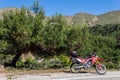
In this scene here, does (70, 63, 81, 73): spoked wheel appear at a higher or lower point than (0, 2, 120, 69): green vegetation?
lower

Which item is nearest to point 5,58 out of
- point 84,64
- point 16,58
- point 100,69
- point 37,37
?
point 16,58

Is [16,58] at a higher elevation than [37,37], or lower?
lower

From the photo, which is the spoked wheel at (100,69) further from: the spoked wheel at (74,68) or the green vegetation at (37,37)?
the green vegetation at (37,37)

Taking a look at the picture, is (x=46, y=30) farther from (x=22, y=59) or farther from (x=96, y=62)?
(x=96, y=62)

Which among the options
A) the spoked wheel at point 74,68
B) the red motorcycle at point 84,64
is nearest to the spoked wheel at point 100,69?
the red motorcycle at point 84,64

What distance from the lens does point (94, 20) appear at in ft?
601

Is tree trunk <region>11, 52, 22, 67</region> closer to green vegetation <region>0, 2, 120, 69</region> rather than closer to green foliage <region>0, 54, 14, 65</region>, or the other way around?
green vegetation <region>0, 2, 120, 69</region>

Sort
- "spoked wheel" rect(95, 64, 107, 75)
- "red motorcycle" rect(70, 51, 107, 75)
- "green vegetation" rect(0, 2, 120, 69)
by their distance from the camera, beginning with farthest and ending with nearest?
1. "green vegetation" rect(0, 2, 120, 69)
2. "red motorcycle" rect(70, 51, 107, 75)
3. "spoked wheel" rect(95, 64, 107, 75)

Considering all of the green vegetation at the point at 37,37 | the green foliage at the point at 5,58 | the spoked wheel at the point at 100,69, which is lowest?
the spoked wheel at the point at 100,69

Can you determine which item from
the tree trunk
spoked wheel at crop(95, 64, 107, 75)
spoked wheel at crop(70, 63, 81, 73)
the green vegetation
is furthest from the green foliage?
spoked wheel at crop(95, 64, 107, 75)

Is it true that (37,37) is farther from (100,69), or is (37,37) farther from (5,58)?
(100,69)

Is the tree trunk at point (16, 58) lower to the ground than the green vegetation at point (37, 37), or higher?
lower

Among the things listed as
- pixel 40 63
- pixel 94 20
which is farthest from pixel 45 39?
pixel 94 20

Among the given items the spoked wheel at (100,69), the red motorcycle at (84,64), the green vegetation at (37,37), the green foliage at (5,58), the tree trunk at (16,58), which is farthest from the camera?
the green foliage at (5,58)
